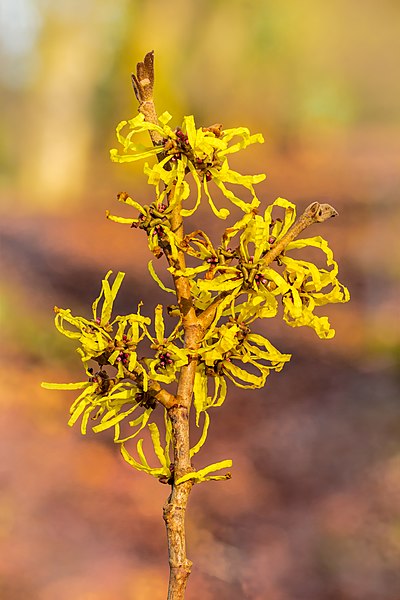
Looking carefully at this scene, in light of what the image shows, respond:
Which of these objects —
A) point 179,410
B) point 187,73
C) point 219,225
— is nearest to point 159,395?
point 179,410

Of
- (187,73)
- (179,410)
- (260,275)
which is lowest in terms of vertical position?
(179,410)

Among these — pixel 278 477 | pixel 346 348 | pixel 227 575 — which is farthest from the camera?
pixel 346 348

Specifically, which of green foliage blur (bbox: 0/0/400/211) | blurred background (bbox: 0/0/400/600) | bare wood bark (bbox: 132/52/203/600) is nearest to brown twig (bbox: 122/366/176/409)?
bare wood bark (bbox: 132/52/203/600)

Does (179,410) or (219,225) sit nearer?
(179,410)

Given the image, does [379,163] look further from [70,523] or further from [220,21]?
[70,523]

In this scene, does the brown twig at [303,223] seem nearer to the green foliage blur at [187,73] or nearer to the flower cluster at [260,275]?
the flower cluster at [260,275]

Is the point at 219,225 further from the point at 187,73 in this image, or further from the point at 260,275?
the point at 260,275

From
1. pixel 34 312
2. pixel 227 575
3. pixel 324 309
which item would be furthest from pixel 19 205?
pixel 227 575

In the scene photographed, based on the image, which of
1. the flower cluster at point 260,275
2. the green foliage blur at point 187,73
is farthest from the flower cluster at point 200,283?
the green foliage blur at point 187,73
